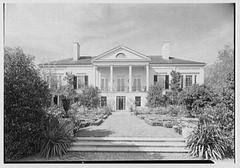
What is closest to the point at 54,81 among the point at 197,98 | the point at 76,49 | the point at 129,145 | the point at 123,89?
the point at 76,49

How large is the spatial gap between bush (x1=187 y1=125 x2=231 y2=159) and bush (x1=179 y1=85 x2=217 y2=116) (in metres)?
1.47

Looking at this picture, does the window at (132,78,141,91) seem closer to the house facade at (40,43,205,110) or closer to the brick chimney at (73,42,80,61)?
the house facade at (40,43,205,110)

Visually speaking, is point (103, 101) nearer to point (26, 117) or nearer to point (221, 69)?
point (26, 117)

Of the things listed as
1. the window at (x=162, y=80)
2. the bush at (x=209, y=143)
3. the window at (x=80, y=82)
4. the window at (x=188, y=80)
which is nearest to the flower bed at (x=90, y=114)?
the window at (x=80, y=82)

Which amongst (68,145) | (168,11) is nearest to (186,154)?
(68,145)

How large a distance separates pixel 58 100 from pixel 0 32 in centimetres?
235

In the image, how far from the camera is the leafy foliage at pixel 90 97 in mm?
6520

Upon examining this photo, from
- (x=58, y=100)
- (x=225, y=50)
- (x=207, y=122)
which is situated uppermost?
(x=225, y=50)

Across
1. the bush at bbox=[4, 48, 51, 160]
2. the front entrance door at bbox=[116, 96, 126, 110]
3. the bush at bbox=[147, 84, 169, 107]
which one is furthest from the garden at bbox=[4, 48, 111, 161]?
the bush at bbox=[147, 84, 169, 107]

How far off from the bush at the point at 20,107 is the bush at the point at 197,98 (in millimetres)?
4565

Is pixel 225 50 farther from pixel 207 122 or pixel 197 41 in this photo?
pixel 207 122

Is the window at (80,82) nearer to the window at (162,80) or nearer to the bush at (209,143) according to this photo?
the window at (162,80)

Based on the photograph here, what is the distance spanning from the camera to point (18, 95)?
342 centimetres

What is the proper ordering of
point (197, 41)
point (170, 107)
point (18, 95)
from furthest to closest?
point (170, 107) < point (197, 41) < point (18, 95)
